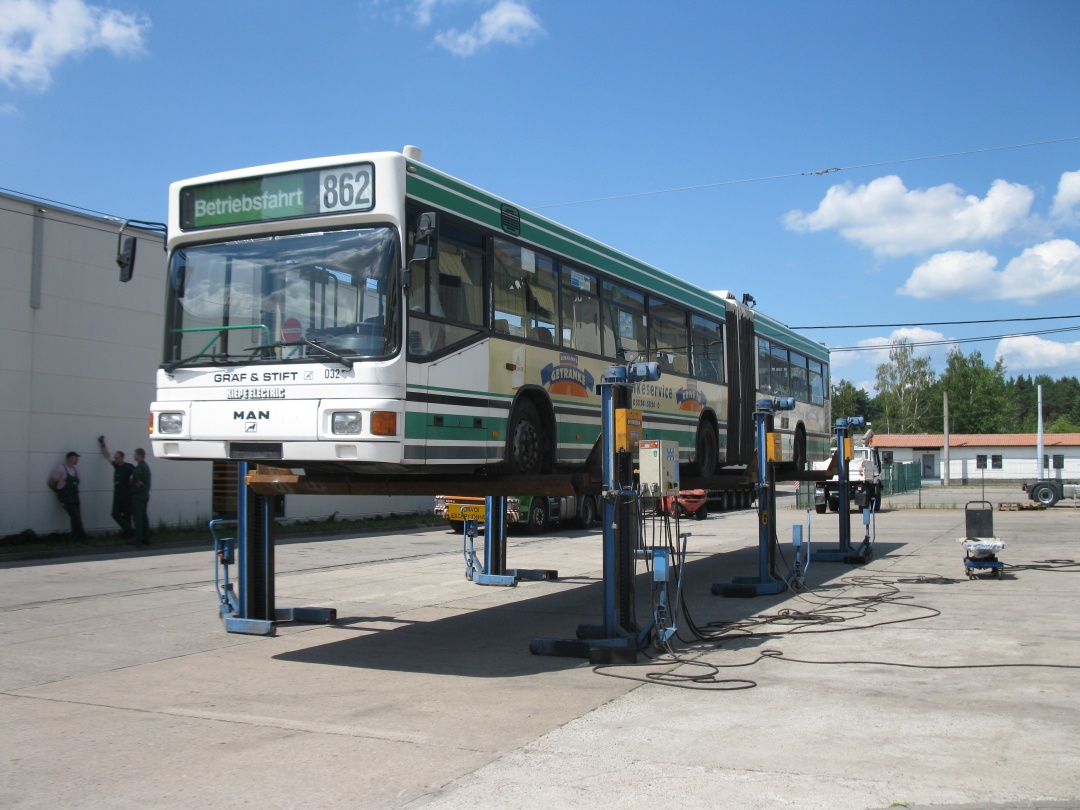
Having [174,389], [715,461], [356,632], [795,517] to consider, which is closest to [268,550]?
[356,632]

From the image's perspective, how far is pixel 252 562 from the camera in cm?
1048

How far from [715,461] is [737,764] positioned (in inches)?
383

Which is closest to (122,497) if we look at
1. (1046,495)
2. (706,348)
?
(706,348)

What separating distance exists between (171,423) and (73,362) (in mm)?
13783

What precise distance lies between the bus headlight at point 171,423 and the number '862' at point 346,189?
2.17m

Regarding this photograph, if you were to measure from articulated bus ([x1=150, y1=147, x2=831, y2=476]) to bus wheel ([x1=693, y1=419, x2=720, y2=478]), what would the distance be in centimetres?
435

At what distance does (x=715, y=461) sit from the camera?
15234mm

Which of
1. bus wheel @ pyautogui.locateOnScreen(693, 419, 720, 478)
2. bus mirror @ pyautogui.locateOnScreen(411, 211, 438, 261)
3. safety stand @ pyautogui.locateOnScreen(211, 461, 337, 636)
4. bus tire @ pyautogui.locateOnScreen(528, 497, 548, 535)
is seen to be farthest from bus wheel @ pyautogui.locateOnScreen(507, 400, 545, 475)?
bus tire @ pyautogui.locateOnScreen(528, 497, 548, 535)

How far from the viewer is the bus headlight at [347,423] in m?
7.71

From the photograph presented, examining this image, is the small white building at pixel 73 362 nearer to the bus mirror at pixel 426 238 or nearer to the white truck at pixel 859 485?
the bus mirror at pixel 426 238

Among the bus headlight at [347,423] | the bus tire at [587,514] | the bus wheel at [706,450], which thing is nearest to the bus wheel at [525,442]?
the bus headlight at [347,423]

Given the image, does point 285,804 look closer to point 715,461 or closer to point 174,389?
point 174,389

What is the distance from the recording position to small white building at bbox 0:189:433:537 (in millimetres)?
19438

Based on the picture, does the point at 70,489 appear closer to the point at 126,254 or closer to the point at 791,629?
the point at 126,254
